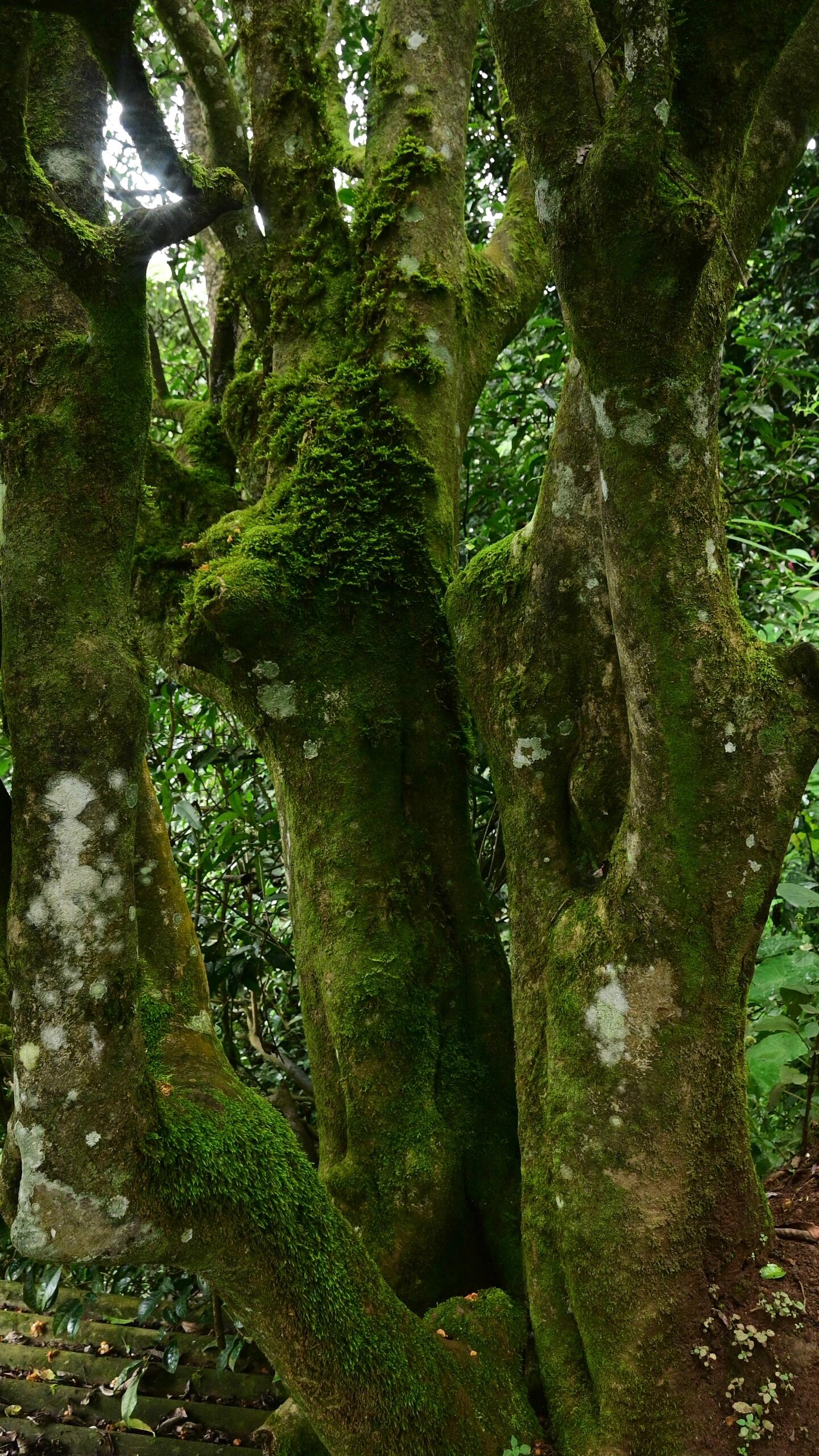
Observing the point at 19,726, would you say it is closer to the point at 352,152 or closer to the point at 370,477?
the point at 370,477

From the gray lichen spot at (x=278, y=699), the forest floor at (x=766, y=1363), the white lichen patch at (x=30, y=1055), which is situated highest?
the gray lichen spot at (x=278, y=699)

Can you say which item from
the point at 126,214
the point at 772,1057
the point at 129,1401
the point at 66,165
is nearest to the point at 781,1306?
the point at 772,1057

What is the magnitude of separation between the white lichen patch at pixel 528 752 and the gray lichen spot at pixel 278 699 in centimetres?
64

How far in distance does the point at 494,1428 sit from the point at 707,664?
1637 mm

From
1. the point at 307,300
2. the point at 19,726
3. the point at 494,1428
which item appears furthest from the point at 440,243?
the point at 494,1428

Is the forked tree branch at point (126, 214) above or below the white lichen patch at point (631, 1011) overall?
above

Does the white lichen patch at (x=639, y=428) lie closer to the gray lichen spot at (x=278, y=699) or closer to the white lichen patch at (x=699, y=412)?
the white lichen patch at (x=699, y=412)

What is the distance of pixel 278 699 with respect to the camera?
9.06 ft

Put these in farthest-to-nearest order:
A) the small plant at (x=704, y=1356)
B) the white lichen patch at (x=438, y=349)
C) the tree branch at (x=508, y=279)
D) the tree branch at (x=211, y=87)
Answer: the tree branch at (x=508, y=279) → the tree branch at (x=211, y=87) → the white lichen patch at (x=438, y=349) → the small plant at (x=704, y=1356)

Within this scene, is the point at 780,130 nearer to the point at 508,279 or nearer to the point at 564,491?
the point at 508,279

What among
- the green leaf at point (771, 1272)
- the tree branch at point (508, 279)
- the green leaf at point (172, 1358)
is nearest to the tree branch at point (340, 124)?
the tree branch at point (508, 279)

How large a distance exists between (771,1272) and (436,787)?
1.41 m

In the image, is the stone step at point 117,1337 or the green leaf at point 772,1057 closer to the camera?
the green leaf at point 772,1057

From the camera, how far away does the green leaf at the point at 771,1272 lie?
6.93 ft
